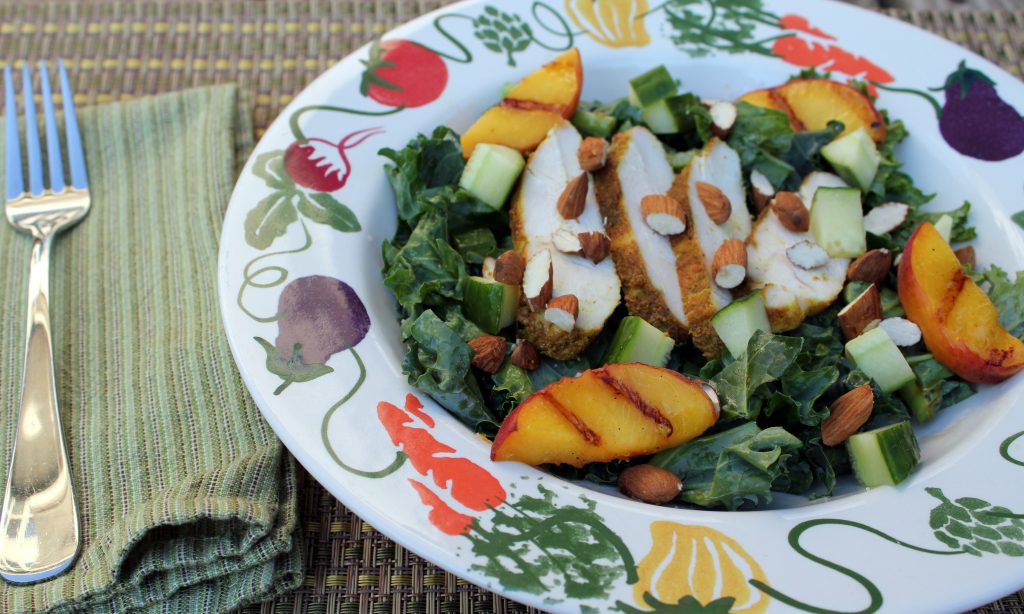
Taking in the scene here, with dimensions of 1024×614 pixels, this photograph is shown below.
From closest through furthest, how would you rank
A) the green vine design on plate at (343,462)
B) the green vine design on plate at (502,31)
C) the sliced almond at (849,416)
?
the green vine design on plate at (343,462)
the sliced almond at (849,416)
the green vine design on plate at (502,31)

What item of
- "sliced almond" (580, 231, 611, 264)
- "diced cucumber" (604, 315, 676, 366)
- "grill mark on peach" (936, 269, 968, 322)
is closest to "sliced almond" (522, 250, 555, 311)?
"sliced almond" (580, 231, 611, 264)

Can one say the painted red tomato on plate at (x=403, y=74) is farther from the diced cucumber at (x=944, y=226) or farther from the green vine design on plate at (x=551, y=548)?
the diced cucumber at (x=944, y=226)

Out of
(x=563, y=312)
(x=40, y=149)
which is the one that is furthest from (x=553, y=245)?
(x=40, y=149)

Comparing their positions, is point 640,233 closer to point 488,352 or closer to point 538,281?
point 538,281

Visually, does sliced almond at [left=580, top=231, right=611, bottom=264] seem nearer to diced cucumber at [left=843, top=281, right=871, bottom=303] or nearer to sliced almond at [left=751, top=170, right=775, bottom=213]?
sliced almond at [left=751, top=170, right=775, bottom=213]

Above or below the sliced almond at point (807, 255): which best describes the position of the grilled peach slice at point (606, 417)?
below

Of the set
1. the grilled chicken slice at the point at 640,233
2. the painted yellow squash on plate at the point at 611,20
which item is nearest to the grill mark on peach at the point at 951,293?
the grilled chicken slice at the point at 640,233

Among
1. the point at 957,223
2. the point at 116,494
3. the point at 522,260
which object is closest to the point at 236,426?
the point at 116,494
